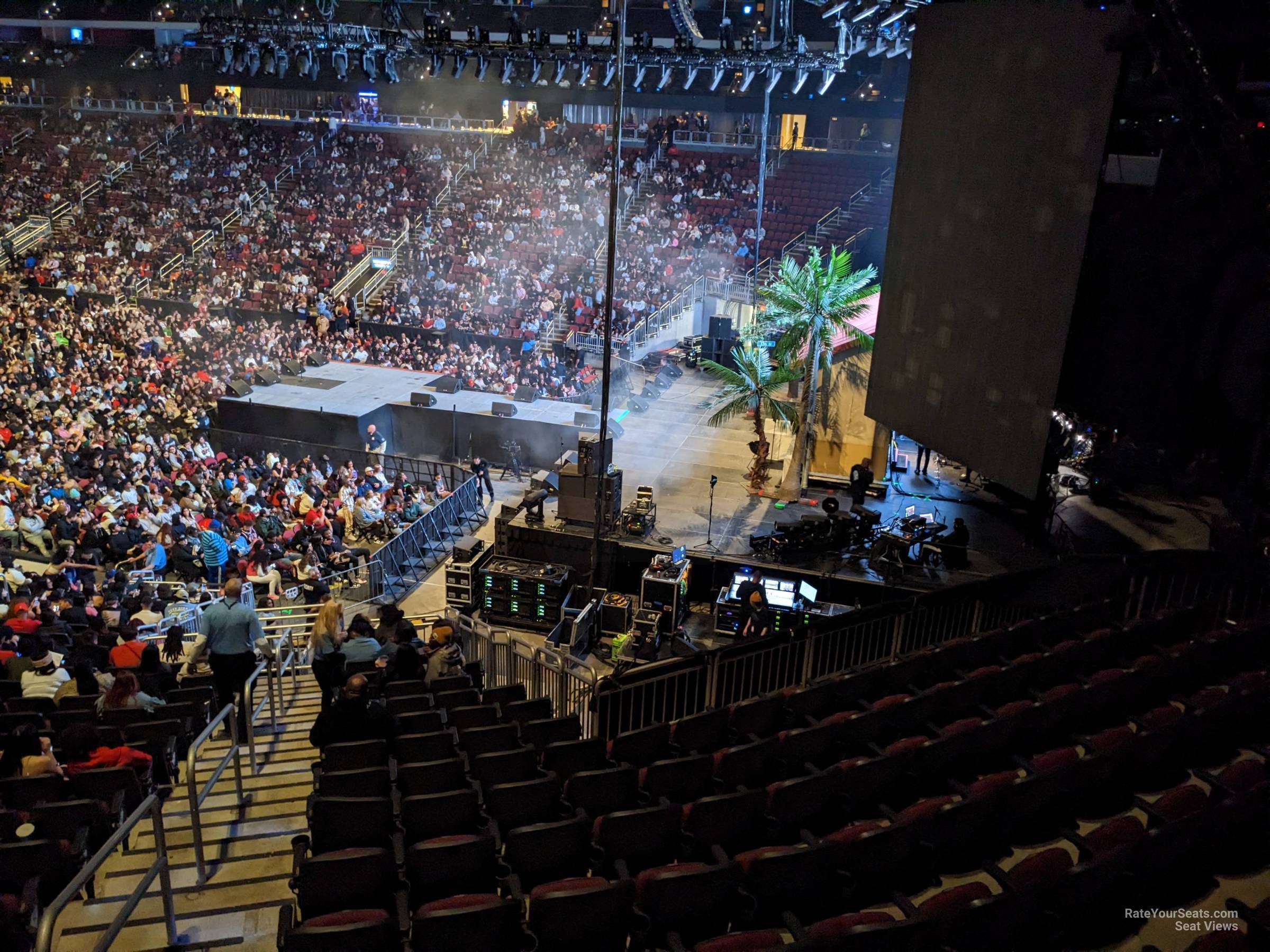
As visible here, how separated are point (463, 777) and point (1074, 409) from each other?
286 inches

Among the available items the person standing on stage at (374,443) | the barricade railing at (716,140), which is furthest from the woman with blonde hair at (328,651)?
the barricade railing at (716,140)

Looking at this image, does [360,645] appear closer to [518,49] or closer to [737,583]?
[737,583]

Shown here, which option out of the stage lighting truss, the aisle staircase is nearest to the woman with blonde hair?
the aisle staircase

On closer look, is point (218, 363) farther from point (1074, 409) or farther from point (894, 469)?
point (1074, 409)

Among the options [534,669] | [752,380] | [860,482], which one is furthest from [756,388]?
[534,669]

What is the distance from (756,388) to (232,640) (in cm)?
1000

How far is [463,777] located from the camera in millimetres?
5973

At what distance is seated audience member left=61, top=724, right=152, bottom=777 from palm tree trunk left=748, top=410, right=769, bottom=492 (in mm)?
11276

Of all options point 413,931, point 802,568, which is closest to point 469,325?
point 802,568

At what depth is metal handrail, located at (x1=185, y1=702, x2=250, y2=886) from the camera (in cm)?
548

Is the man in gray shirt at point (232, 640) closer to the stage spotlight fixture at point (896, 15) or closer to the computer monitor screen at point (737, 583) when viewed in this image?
the computer monitor screen at point (737, 583)

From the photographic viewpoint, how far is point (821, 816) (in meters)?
5.88

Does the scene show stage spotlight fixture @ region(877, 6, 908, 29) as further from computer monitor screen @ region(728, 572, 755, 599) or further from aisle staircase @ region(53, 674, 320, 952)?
aisle staircase @ region(53, 674, 320, 952)

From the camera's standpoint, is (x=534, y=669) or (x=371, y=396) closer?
(x=534, y=669)
